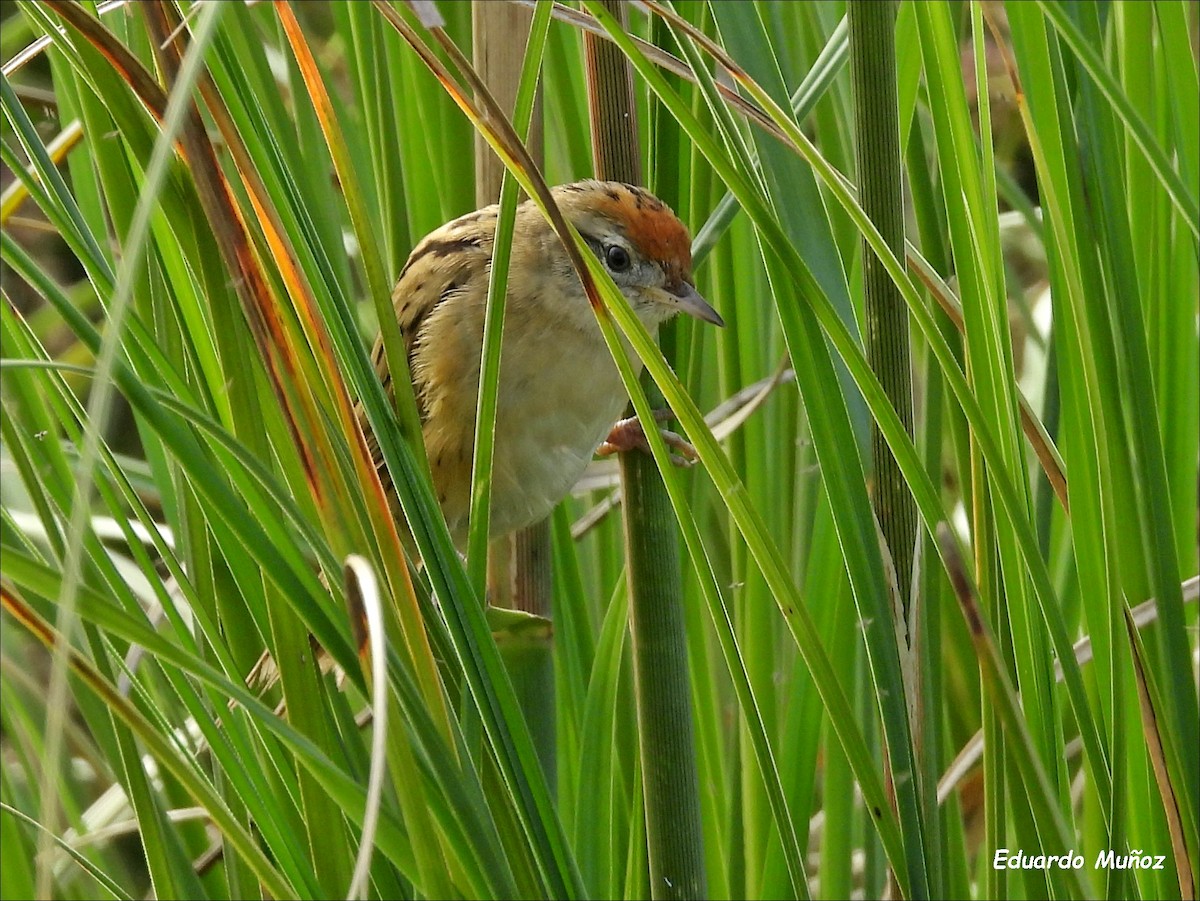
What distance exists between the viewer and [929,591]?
0.93 meters

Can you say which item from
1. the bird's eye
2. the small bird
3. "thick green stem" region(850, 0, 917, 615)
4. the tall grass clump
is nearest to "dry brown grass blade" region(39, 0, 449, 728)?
the tall grass clump

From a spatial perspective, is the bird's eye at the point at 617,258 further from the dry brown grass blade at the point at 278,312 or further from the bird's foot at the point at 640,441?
the dry brown grass blade at the point at 278,312

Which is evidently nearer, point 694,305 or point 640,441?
point 640,441

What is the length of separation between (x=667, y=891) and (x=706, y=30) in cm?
73

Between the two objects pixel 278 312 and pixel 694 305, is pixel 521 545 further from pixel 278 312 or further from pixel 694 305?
pixel 278 312

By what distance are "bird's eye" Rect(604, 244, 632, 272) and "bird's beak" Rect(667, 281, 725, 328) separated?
166mm

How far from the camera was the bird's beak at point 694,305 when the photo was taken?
4.07ft

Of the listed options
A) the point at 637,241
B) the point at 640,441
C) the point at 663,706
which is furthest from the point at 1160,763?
the point at 637,241

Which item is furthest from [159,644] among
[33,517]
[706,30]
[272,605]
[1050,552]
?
[33,517]

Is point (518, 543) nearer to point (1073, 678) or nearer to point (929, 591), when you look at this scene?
point (929, 591)

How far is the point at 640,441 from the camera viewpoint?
1123mm

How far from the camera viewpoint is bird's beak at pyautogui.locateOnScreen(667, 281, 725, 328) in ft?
4.07

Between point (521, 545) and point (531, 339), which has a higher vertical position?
point (531, 339)

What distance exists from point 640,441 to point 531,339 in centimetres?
48
